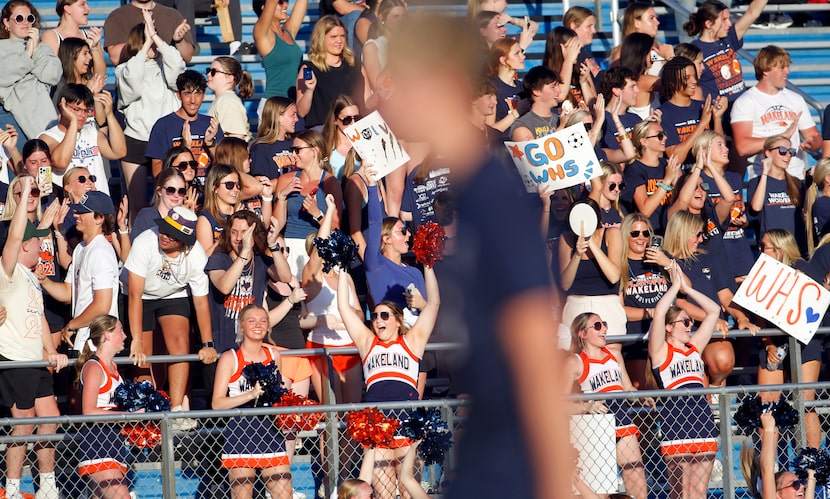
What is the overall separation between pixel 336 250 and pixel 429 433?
4.52 feet

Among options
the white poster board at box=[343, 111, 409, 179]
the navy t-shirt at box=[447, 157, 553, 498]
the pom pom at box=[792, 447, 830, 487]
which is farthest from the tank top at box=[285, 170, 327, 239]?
the navy t-shirt at box=[447, 157, 553, 498]

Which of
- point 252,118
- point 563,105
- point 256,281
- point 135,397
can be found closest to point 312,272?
point 256,281

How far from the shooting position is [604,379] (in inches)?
292

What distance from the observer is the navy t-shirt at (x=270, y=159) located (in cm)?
863

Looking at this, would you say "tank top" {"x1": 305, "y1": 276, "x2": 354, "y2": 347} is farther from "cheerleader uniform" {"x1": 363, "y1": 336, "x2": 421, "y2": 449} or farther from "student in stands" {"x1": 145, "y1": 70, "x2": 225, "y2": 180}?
"student in stands" {"x1": 145, "y1": 70, "x2": 225, "y2": 180}

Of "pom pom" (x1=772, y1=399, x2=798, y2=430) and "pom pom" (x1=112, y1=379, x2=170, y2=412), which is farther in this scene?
"pom pom" (x1=772, y1=399, x2=798, y2=430)

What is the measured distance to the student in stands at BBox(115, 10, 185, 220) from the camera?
916cm

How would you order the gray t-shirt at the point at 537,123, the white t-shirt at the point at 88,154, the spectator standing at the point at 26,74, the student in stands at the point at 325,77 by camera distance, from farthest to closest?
1. the student in stands at the point at 325,77
2. the spectator standing at the point at 26,74
3. the gray t-shirt at the point at 537,123
4. the white t-shirt at the point at 88,154

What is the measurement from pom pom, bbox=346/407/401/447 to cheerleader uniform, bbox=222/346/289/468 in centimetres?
60

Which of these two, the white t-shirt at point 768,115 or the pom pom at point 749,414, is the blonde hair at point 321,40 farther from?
the pom pom at point 749,414

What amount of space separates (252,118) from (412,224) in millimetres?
2989

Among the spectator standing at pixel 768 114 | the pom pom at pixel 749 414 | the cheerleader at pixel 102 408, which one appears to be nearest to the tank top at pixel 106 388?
the cheerleader at pixel 102 408

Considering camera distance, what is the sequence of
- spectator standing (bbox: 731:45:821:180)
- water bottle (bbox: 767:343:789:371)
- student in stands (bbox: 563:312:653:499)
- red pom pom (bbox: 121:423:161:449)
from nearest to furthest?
red pom pom (bbox: 121:423:161:449)
student in stands (bbox: 563:312:653:499)
water bottle (bbox: 767:343:789:371)
spectator standing (bbox: 731:45:821:180)

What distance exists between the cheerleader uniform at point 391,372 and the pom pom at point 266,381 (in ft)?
1.75
